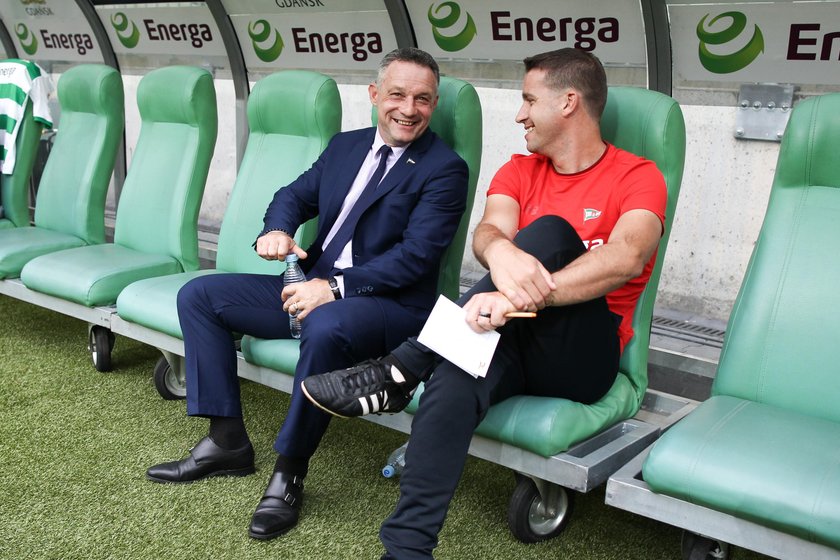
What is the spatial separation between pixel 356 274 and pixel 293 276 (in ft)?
0.99

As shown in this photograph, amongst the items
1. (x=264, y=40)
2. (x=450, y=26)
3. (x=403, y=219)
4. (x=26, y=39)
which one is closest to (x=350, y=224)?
(x=403, y=219)

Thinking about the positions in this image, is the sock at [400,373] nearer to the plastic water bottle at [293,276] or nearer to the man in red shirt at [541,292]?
→ the man in red shirt at [541,292]

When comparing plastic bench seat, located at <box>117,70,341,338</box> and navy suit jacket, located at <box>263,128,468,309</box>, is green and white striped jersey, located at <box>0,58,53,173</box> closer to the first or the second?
plastic bench seat, located at <box>117,70,341,338</box>

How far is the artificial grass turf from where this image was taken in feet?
8.34

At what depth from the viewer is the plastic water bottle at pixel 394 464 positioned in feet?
9.53

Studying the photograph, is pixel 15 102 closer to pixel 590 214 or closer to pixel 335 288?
pixel 335 288

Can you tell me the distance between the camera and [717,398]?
246 cm

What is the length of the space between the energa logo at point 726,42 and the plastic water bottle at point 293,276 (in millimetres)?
2085

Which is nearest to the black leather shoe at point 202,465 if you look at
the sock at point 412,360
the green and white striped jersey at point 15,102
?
the sock at point 412,360

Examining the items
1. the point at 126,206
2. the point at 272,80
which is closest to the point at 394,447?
the point at 272,80

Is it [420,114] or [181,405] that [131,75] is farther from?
[420,114]

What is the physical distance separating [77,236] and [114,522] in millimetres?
2309

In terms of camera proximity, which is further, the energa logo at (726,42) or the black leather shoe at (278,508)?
the energa logo at (726,42)

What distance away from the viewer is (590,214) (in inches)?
101
